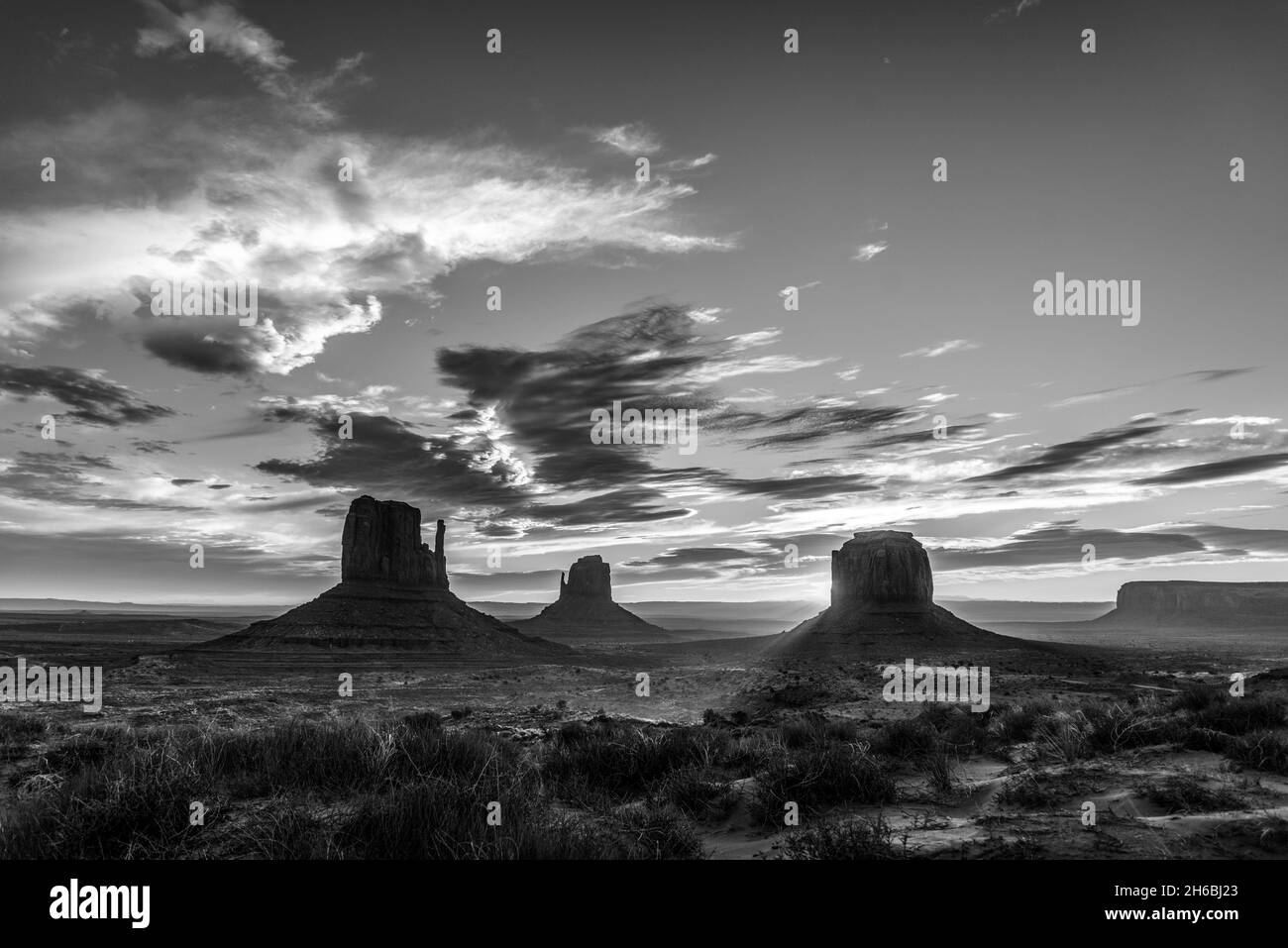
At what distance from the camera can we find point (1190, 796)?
602 centimetres

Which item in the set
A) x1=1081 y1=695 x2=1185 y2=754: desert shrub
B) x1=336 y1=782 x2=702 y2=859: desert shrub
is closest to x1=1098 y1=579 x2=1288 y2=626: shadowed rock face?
x1=1081 y1=695 x2=1185 y2=754: desert shrub

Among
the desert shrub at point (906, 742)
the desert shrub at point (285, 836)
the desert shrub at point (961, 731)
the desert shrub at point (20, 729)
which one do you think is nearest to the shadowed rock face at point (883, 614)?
the desert shrub at point (961, 731)

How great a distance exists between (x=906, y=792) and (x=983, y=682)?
1459 inches

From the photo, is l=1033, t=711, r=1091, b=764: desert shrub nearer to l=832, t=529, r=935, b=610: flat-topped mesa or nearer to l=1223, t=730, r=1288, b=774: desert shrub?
l=1223, t=730, r=1288, b=774: desert shrub

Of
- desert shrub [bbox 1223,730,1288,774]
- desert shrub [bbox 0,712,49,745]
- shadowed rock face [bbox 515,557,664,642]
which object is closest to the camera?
desert shrub [bbox 1223,730,1288,774]

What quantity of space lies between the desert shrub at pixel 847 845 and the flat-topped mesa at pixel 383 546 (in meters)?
98.2

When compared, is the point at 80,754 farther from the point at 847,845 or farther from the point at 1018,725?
the point at 1018,725

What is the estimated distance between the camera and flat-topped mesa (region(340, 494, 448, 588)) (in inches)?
3708

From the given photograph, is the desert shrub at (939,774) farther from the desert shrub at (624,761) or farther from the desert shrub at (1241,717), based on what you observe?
the desert shrub at (1241,717)

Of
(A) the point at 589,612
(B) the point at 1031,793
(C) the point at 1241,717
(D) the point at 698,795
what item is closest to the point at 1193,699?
(C) the point at 1241,717

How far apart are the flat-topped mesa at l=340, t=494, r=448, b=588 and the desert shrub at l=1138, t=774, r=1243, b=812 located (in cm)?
9904

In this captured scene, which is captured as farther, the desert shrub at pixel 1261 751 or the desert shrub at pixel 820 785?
the desert shrub at pixel 1261 751

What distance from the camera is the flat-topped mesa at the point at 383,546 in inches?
3708

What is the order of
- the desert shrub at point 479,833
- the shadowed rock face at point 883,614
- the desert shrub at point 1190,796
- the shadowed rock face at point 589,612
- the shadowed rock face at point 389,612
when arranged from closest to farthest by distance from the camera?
the desert shrub at point 479,833
the desert shrub at point 1190,796
the shadowed rock face at point 883,614
the shadowed rock face at point 389,612
the shadowed rock face at point 589,612
